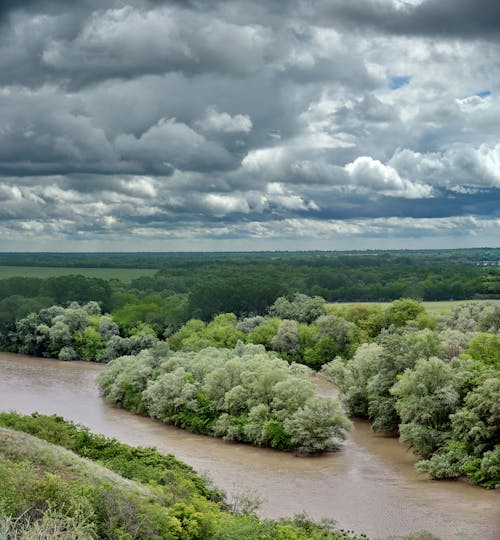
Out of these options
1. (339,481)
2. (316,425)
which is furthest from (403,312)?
(339,481)

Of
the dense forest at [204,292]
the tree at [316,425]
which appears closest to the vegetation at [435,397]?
the tree at [316,425]

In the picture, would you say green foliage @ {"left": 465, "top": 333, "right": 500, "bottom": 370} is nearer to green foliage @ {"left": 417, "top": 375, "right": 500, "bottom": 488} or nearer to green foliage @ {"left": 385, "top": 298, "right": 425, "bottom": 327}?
green foliage @ {"left": 417, "top": 375, "right": 500, "bottom": 488}

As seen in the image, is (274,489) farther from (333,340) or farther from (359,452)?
(333,340)

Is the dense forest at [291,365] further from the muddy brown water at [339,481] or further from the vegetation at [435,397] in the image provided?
the muddy brown water at [339,481]

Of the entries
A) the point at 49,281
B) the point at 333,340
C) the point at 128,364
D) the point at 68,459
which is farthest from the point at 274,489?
the point at 49,281

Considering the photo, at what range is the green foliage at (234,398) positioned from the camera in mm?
39844

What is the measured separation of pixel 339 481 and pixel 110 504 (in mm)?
17854

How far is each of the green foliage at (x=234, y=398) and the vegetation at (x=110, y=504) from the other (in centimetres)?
1170

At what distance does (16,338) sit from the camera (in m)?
83.6

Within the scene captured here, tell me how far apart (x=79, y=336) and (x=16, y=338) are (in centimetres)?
961

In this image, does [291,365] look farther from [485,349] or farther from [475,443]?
[475,443]

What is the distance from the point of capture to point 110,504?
19.5 meters

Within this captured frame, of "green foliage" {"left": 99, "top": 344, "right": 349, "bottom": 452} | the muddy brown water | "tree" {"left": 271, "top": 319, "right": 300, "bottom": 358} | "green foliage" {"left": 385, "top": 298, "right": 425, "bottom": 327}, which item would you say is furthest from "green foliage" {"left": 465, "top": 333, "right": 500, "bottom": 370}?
"tree" {"left": 271, "top": 319, "right": 300, "bottom": 358}

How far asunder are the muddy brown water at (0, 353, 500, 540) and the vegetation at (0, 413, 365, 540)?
16.4ft
